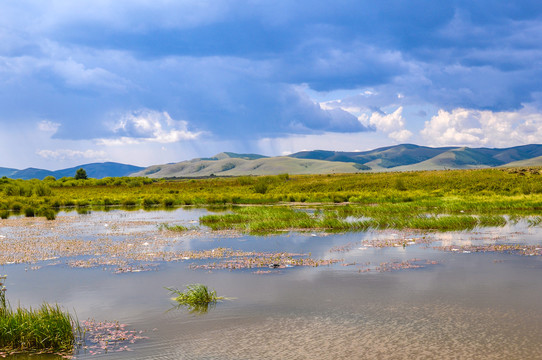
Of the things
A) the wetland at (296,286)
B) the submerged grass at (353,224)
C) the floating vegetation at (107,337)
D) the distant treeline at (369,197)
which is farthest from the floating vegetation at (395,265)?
the distant treeline at (369,197)

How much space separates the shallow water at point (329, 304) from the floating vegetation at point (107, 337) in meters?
0.19

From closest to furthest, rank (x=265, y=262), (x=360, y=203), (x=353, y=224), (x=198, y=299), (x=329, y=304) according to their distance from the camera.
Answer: (x=329, y=304), (x=198, y=299), (x=265, y=262), (x=353, y=224), (x=360, y=203)

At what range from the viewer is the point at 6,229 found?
3684cm

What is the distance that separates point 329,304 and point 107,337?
6491 millimetres

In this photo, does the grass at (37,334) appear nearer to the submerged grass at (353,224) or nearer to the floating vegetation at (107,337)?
the floating vegetation at (107,337)

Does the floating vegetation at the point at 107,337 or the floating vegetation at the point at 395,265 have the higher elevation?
the floating vegetation at the point at 107,337

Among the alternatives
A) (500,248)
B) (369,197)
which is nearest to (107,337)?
(500,248)

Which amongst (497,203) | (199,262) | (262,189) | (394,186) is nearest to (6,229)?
(199,262)

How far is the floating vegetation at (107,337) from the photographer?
1133 cm

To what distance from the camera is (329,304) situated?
14.7m

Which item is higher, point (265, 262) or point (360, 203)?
point (360, 203)

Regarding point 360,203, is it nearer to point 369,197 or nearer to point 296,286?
point 369,197

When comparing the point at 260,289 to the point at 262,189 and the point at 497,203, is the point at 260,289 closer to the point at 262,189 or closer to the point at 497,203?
the point at 497,203

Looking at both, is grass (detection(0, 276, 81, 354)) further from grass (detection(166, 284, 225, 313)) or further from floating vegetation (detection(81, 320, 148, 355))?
grass (detection(166, 284, 225, 313))
